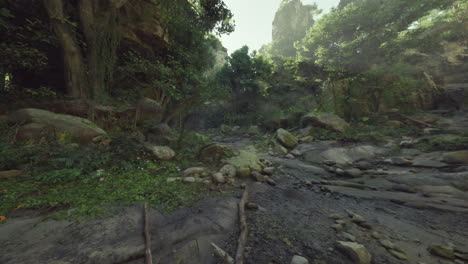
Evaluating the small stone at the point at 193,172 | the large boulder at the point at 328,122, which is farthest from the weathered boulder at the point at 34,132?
the large boulder at the point at 328,122

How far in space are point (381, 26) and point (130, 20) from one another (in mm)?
20014

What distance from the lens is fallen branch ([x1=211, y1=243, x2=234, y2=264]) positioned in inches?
57.5

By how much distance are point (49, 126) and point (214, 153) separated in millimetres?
4295

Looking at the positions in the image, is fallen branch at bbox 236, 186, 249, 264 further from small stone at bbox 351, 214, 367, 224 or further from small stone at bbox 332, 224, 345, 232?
small stone at bbox 351, 214, 367, 224

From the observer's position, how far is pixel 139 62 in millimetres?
7547

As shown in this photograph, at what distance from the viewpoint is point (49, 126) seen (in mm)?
3918

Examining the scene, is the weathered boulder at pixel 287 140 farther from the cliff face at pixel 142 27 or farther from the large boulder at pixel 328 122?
the cliff face at pixel 142 27

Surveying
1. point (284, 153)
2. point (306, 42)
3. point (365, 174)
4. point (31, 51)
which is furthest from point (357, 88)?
point (31, 51)

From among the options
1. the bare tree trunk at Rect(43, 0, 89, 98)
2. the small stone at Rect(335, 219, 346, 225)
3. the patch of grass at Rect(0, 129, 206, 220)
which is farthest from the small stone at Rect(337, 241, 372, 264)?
the bare tree trunk at Rect(43, 0, 89, 98)

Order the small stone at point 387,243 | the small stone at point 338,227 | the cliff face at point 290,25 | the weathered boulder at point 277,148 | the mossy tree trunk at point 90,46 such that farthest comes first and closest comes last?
1. the cliff face at point 290,25
2. the weathered boulder at point 277,148
3. the mossy tree trunk at point 90,46
4. the small stone at point 338,227
5. the small stone at point 387,243

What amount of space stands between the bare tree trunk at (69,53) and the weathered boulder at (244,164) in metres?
6.28

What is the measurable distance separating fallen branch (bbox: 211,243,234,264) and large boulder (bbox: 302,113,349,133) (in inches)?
352

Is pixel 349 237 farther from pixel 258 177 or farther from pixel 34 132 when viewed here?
pixel 34 132

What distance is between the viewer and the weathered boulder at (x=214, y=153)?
4680 mm
